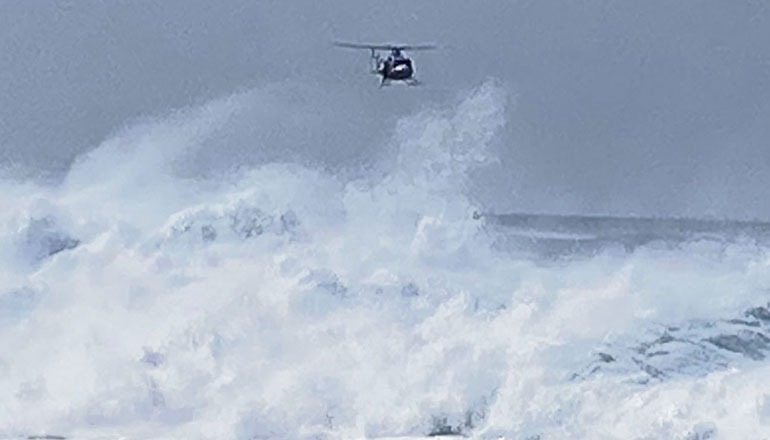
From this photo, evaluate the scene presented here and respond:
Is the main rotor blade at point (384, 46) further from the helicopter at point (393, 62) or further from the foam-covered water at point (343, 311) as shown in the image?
the foam-covered water at point (343, 311)

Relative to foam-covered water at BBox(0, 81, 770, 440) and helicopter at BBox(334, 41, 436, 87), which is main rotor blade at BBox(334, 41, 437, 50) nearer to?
helicopter at BBox(334, 41, 436, 87)

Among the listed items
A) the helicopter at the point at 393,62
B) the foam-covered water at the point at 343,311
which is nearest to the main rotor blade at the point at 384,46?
the helicopter at the point at 393,62

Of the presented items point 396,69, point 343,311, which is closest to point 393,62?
point 396,69

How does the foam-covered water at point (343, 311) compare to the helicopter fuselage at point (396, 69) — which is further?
the helicopter fuselage at point (396, 69)

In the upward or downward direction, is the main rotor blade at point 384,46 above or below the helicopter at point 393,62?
above

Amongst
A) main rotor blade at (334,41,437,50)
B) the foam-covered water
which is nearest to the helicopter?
main rotor blade at (334,41,437,50)

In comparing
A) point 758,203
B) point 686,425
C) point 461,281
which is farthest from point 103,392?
point 758,203

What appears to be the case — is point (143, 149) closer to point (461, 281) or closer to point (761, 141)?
point (461, 281)
